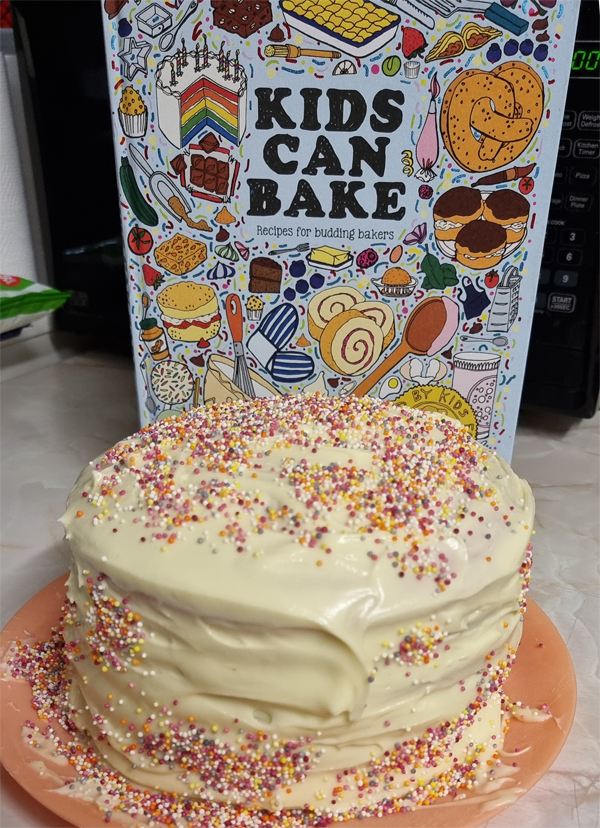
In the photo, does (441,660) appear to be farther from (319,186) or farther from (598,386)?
(598,386)

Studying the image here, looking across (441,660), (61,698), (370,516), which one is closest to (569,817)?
(441,660)

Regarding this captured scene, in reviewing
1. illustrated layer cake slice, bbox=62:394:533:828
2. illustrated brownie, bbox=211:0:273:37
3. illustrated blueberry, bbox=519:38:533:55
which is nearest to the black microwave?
illustrated blueberry, bbox=519:38:533:55

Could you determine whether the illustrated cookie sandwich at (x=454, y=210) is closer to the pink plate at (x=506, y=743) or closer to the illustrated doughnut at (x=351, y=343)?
the illustrated doughnut at (x=351, y=343)

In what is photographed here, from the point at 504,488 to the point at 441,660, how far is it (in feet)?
0.58

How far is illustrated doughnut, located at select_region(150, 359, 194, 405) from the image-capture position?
3.11ft

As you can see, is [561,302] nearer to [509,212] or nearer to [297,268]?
[509,212]

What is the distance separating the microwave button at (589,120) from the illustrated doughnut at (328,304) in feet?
1.45

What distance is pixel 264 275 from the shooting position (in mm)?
899

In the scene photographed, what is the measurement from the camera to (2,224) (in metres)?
1.46

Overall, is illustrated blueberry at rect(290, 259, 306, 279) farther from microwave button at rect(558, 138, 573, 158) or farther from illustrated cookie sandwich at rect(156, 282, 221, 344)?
microwave button at rect(558, 138, 573, 158)

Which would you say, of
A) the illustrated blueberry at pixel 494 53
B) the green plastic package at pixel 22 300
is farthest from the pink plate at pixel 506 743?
the green plastic package at pixel 22 300

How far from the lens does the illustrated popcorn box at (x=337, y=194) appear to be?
2.61 feet

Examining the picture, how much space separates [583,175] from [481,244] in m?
0.31

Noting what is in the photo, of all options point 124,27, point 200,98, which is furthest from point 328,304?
point 124,27
